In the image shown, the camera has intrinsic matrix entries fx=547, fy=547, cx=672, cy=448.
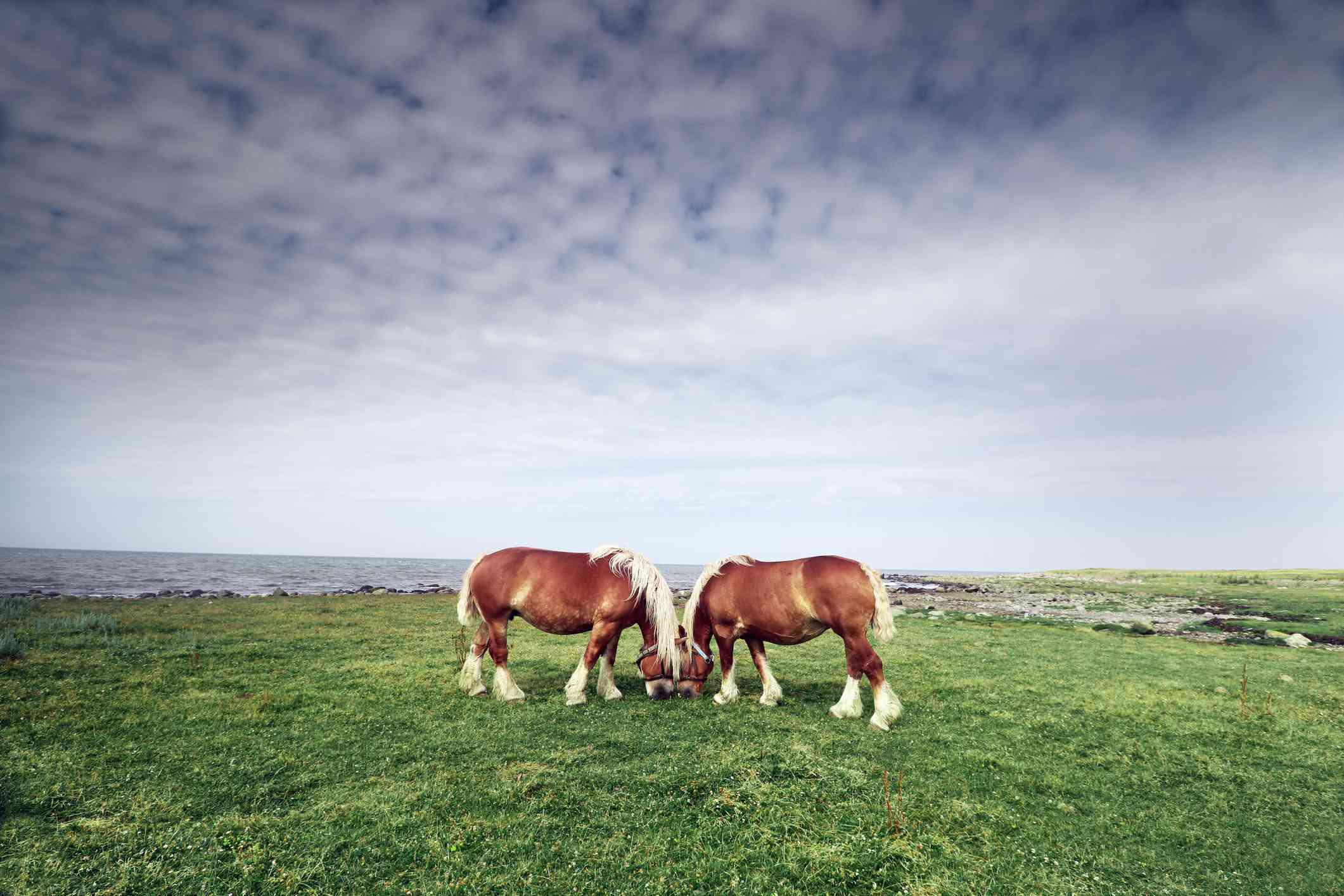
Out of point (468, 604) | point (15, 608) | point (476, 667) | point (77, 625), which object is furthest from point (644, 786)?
point (15, 608)

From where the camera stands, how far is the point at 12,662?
11539 millimetres

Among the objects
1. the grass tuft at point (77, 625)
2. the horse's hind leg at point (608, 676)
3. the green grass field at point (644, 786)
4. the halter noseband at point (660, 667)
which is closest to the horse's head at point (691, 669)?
the halter noseband at point (660, 667)

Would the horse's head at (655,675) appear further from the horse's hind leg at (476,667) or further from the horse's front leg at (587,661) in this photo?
the horse's hind leg at (476,667)

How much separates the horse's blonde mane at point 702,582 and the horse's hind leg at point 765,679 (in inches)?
46.3

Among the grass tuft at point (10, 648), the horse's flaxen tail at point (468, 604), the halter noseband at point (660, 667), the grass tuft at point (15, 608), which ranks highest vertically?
the horse's flaxen tail at point (468, 604)

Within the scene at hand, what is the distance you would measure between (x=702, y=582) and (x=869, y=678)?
3.49 meters

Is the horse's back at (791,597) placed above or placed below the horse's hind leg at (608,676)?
above

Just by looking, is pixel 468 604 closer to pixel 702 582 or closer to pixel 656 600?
pixel 656 600

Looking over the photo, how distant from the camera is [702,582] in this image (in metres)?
11.1

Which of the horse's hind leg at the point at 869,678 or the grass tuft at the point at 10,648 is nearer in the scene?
the horse's hind leg at the point at 869,678

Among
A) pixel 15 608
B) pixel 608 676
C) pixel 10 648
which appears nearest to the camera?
pixel 608 676

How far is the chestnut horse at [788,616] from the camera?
9391mm

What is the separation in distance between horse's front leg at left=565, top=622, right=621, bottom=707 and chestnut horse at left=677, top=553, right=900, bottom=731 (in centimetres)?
160

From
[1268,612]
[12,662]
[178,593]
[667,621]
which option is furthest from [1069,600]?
[178,593]
